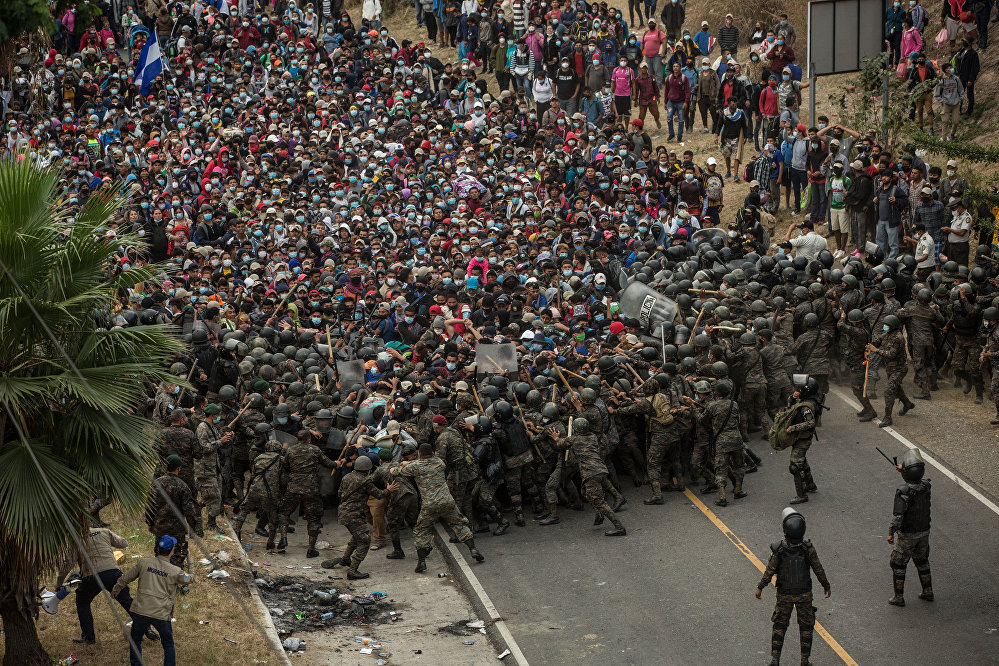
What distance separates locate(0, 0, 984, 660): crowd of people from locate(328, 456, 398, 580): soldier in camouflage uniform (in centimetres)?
4

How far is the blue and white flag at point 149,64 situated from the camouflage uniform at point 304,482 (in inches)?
658

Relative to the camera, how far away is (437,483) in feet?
49.8

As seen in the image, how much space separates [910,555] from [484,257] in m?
10.8

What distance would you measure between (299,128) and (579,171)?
685 centimetres

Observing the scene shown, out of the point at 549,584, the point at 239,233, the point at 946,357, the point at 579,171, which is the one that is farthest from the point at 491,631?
the point at 579,171

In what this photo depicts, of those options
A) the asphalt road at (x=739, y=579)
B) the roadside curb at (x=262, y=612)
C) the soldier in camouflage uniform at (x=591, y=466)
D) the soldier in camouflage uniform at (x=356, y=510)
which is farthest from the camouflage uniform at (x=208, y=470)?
the soldier in camouflage uniform at (x=591, y=466)

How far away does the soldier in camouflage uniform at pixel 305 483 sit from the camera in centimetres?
1549

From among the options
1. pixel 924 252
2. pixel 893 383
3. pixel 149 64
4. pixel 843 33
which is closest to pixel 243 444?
pixel 893 383

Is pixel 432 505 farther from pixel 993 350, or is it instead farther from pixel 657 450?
pixel 993 350

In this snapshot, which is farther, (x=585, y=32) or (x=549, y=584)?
(x=585, y=32)

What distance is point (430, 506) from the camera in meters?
15.0

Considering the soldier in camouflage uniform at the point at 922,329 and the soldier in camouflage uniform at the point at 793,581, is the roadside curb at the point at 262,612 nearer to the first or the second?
the soldier in camouflage uniform at the point at 793,581

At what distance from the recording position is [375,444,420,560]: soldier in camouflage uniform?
1549 cm

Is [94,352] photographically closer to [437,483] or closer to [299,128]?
[437,483]
